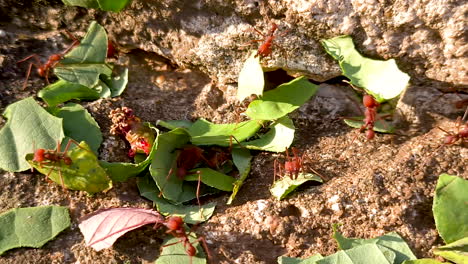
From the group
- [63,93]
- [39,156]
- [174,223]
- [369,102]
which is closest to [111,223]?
[174,223]

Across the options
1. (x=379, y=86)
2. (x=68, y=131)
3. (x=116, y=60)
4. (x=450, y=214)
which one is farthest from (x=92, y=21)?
(x=450, y=214)

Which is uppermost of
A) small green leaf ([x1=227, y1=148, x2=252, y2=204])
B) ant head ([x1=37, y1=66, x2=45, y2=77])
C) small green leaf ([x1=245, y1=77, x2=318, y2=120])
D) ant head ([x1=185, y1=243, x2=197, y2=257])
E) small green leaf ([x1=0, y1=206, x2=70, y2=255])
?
small green leaf ([x1=245, y1=77, x2=318, y2=120])

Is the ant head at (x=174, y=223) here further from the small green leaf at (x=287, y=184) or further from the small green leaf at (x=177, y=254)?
the small green leaf at (x=287, y=184)

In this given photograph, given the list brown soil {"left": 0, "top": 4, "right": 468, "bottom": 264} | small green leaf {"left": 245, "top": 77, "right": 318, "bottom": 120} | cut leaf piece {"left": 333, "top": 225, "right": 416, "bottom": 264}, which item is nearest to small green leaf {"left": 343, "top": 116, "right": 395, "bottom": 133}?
brown soil {"left": 0, "top": 4, "right": 468, "bottom": 264}

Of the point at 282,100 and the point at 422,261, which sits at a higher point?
the point at 282,100

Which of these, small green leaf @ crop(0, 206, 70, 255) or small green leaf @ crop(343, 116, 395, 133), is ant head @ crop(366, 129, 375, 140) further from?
small green leaf @ crop(0, 206, 70, 255)

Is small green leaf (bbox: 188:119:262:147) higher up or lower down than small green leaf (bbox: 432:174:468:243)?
lower down

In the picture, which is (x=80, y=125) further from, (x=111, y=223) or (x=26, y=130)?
(x=111, y=223)
